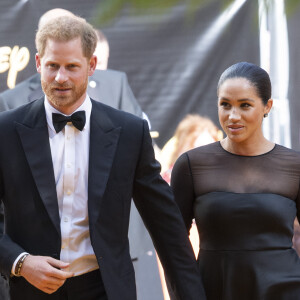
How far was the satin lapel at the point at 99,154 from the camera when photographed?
236 centimetres

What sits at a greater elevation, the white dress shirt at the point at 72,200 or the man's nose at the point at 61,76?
the man's nose at the point at 61,76

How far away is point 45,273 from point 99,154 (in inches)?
19.3

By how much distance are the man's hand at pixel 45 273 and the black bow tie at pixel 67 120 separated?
484 mm

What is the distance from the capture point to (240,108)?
2.76 m

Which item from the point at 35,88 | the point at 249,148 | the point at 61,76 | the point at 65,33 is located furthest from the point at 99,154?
the point at 35,88

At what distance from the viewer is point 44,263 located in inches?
87.0

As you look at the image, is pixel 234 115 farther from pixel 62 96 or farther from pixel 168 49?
pixel 168 49

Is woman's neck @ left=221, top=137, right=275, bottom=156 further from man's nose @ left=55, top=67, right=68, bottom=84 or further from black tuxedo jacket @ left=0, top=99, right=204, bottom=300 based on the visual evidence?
man's nose @ left=55, top=67, right=68, bottom=84

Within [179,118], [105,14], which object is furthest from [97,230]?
[179,118]

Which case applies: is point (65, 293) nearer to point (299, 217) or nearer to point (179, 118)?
point (299, 217)

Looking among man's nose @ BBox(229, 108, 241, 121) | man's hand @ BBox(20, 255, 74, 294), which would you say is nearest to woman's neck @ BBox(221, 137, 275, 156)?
man's nose @ BBox(229, 108, 241, 121)

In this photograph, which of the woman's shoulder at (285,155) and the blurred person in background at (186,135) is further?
the blurred person in background at (186,135)

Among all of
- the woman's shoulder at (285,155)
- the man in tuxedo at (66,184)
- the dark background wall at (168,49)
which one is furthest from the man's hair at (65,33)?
the dark background wall at (168,49)

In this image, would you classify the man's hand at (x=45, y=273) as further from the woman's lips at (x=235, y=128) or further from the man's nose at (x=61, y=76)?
the woman's lips at (x=235, y=128)
